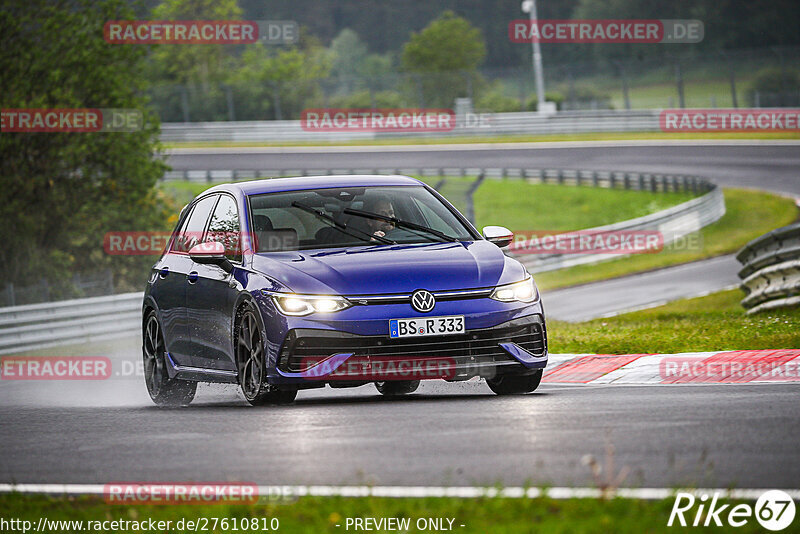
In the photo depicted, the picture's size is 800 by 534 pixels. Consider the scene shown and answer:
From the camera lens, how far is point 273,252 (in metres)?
9.80

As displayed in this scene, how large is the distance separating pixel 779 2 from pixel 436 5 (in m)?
43.2

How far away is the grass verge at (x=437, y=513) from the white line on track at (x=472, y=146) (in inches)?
1831

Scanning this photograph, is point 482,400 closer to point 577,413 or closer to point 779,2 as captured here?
point 577,413

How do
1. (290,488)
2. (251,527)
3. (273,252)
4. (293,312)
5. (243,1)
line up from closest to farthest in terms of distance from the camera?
(251,527), (290,488), (293,312), (273,252), (243,1)

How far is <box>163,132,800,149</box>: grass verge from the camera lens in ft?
175

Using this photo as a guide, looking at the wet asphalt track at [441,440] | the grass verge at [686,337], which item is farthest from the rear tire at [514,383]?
the grass verge at [686,337]

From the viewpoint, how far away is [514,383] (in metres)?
9.91

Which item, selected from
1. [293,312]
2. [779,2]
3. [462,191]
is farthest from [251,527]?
[779,2]

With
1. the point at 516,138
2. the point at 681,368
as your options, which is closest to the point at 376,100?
the point at 516,138

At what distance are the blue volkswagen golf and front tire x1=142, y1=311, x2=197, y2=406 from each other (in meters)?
0.20

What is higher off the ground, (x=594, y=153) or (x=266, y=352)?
(x=266, y=352)

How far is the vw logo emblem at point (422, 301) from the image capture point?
29.7ft

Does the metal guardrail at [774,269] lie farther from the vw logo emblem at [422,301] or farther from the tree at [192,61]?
the tree at [192,61]

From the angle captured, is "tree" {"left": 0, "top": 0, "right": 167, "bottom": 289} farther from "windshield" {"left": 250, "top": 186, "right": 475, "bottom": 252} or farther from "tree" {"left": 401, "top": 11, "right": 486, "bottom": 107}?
"tree" {"left": 401, "top": 11, "right": 486, "bottom": 107}
